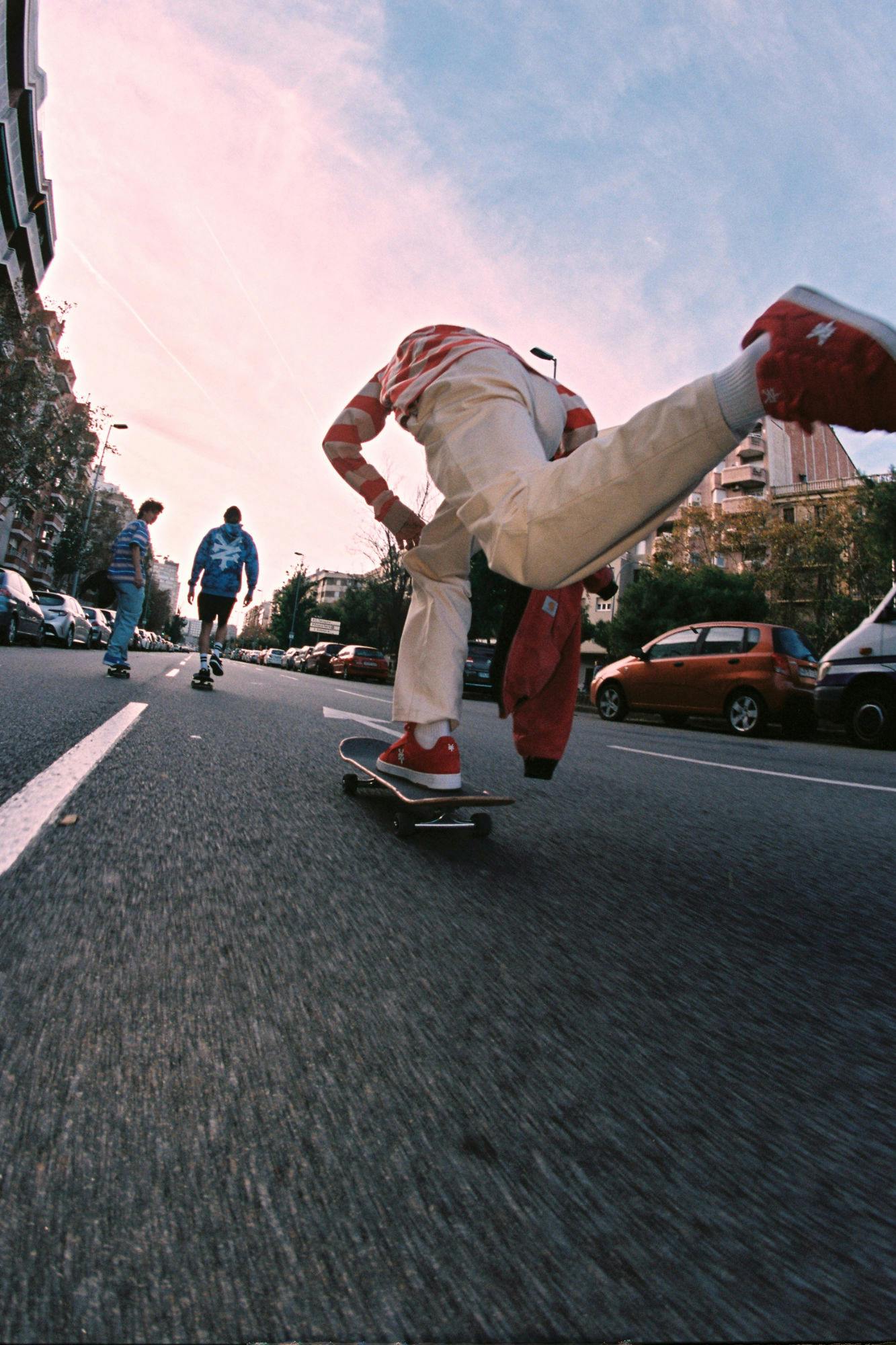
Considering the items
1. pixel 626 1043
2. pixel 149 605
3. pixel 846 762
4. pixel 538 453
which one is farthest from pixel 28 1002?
pixel 149 605

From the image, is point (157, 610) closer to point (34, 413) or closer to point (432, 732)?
point (34, 413)

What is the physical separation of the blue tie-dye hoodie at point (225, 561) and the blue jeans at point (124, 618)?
2.44 ft

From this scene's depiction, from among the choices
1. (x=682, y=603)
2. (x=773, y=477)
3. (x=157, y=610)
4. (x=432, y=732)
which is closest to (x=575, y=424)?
(x=432, y=732)

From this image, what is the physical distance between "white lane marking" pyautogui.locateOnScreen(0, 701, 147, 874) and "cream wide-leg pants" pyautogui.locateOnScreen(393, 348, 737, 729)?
38.8 inches

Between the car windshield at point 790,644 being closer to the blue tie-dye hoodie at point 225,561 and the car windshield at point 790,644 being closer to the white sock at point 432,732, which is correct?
the blue tie-dye hoodie at point 225,561

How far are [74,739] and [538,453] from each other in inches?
96.0

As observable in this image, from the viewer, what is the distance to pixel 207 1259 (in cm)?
59

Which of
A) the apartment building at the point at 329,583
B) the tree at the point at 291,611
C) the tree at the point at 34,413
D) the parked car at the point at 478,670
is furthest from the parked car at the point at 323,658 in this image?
the apartment building at the point at 329,583

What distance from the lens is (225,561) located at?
9.02m

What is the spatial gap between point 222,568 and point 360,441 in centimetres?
696

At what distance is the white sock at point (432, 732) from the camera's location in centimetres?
228

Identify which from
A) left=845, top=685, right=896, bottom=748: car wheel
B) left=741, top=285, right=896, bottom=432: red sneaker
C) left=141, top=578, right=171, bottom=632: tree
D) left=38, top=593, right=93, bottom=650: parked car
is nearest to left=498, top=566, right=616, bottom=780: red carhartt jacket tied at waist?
left=741, top=285, right=896, bottom=432: red sneaker

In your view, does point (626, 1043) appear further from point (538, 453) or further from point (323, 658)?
point (323, 658)

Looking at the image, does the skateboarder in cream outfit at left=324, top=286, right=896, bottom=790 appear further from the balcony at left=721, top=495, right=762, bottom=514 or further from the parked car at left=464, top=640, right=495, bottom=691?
the balcony at left=721, top=495, right=762, bottom=514
